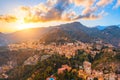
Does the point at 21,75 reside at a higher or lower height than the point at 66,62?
lower

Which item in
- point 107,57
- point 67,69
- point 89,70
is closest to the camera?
point 67,69

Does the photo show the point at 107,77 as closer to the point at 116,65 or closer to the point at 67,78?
the point at 116,65

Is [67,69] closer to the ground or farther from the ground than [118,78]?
farther from the ground

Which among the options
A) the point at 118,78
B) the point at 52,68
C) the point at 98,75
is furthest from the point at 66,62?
the point at 118,78

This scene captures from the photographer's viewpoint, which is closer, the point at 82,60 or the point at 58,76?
the point at 58,76

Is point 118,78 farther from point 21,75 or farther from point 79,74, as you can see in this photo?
point 21,75

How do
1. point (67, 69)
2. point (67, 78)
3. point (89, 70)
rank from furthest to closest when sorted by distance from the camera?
point (89, 70) → point (67, 69) → point (67, 78)

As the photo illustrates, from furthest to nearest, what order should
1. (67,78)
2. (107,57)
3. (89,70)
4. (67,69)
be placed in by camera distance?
(107,57), (89,70), (67,69), (67,78)

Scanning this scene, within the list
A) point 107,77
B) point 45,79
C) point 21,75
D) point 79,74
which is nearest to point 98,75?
point 107,77

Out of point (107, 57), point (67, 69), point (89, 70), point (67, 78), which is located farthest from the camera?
point (107, 57)
